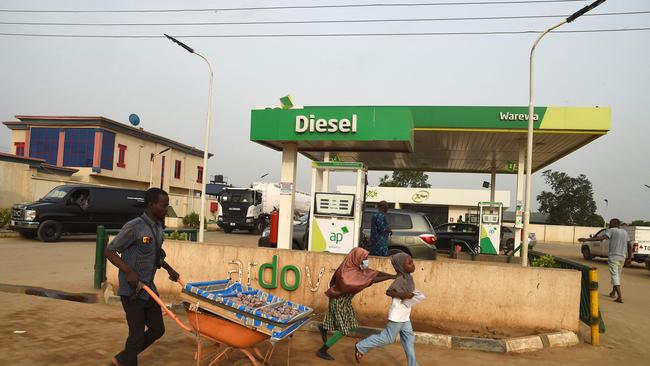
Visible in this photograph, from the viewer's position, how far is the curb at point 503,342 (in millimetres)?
6297

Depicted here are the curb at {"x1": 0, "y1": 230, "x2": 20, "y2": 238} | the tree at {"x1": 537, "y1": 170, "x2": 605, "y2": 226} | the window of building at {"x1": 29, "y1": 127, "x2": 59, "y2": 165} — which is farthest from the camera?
the tree at {"x1": 537, "y1": 170, "x2": 605, "y2": 226}

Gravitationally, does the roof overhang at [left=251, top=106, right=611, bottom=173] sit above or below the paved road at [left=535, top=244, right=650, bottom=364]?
above

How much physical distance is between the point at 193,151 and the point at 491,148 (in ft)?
110

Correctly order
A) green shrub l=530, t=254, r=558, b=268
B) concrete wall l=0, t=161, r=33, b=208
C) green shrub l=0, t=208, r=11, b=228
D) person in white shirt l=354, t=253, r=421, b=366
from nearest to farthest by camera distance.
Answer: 1. person in white shirt l=354, t=253, r=421, b=366
2. green shrub l=530, t=254, r=558, b=268
3. green shrub l=0, t=208, r=11, b=228
4. concrete wall l=0, t=161, r=33, b=208

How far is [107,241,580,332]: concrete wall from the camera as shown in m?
6.79

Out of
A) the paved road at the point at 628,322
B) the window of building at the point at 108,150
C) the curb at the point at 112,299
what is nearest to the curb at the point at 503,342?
the paved road at the point at 628,322

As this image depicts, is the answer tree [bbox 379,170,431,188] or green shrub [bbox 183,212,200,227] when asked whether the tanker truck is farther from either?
tree [bbox 379,170,431,188]

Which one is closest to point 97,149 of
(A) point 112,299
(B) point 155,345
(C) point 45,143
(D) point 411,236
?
(C) point 45,143

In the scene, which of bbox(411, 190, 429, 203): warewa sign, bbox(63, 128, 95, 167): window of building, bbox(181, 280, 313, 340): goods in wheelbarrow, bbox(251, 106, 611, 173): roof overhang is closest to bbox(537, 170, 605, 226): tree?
bbox(411, 190, 429, 203): warewa sign

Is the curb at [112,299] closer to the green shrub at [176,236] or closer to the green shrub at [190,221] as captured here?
the green shrub at [176,236]

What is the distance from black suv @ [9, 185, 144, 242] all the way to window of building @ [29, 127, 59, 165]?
18034 millimetres

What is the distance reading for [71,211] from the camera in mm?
18359

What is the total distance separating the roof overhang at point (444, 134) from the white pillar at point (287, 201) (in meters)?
0.37

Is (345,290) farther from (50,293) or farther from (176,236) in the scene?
(50,293)
